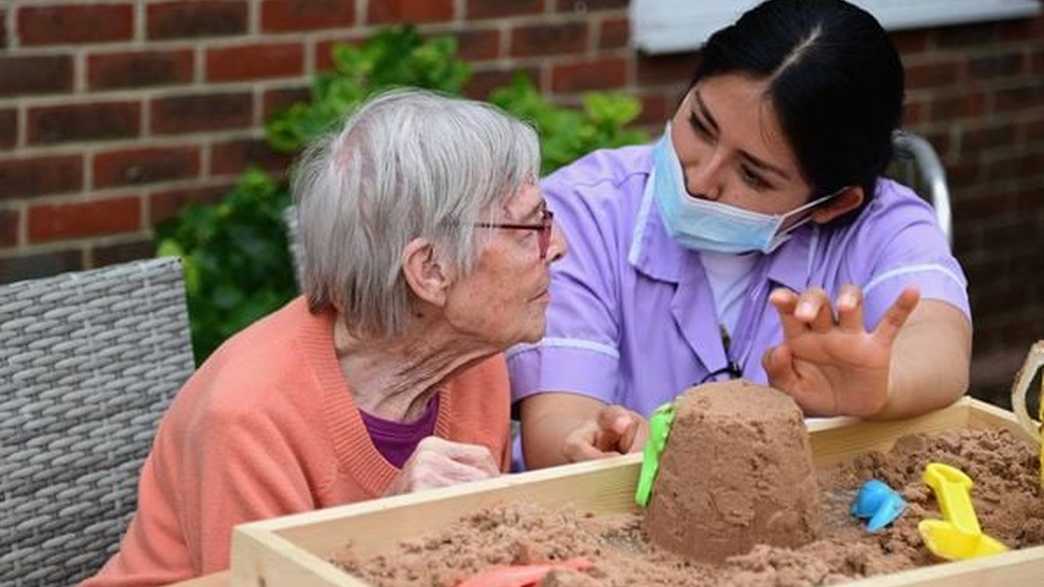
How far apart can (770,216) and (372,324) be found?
70 centimetres

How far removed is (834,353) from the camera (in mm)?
2799

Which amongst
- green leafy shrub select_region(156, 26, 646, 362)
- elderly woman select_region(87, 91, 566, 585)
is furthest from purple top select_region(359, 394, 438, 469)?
green leafy shrub select_region(156, 26, 646, 362)

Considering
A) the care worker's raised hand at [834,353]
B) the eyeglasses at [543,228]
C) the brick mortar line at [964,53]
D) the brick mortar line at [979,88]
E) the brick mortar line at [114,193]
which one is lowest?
the brick mortar line at [114,193]

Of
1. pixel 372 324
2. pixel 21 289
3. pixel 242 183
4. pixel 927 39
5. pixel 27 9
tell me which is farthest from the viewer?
pixel 927 39

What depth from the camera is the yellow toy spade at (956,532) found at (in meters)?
2.44

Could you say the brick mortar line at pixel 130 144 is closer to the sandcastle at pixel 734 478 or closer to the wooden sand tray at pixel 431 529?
the wooden sand tray at pixel 431 529

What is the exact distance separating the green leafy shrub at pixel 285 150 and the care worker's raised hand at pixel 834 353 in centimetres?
172

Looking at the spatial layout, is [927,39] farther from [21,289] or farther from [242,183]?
[21,289]

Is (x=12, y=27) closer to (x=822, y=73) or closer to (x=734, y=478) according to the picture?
(x=822, y=73)

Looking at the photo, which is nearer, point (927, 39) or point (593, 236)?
point (593, 236)

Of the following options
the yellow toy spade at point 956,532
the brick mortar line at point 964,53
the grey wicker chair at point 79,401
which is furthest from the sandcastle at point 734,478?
the brick mortar line at point 964,53

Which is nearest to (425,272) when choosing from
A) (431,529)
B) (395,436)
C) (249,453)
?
(395,436)

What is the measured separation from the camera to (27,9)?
4488 mm

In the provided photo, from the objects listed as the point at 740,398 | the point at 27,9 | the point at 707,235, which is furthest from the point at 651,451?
the point at 27,9
